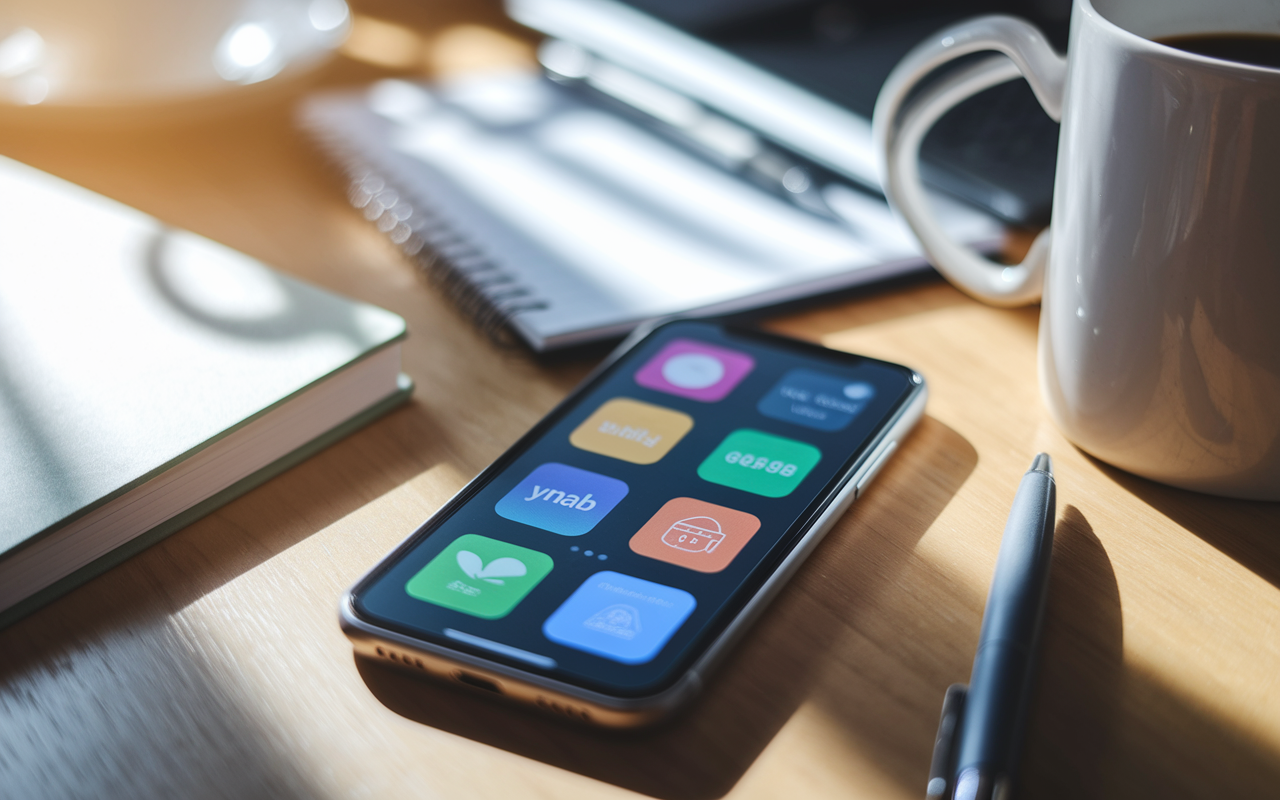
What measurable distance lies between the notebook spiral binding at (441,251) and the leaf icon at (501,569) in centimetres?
17

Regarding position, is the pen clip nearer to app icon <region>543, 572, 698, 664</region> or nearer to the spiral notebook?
app icon <region>543, 572, 698, 664</region>

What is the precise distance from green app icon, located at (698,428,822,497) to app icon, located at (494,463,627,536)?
38 millimetres

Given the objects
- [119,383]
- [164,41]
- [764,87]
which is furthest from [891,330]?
[164,41]

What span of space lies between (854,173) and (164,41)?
454mm

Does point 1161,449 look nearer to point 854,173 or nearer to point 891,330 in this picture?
point 891,330

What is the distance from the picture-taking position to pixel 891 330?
506 millimetres

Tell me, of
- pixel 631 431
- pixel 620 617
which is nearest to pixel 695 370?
pixel 631 431

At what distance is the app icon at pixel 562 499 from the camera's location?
36 cm

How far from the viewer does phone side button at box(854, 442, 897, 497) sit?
38 centimetres

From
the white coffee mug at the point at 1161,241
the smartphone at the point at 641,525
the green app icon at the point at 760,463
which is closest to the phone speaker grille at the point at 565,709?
the smartphone at the point at 641,525

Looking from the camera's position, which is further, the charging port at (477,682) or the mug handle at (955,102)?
the mug handle at (955,102)

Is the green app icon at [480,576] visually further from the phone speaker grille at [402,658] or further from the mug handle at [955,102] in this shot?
the mug handle at [955,102]

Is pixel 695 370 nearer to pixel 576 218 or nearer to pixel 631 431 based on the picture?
pixel 631 431

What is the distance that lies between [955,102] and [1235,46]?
11cm
